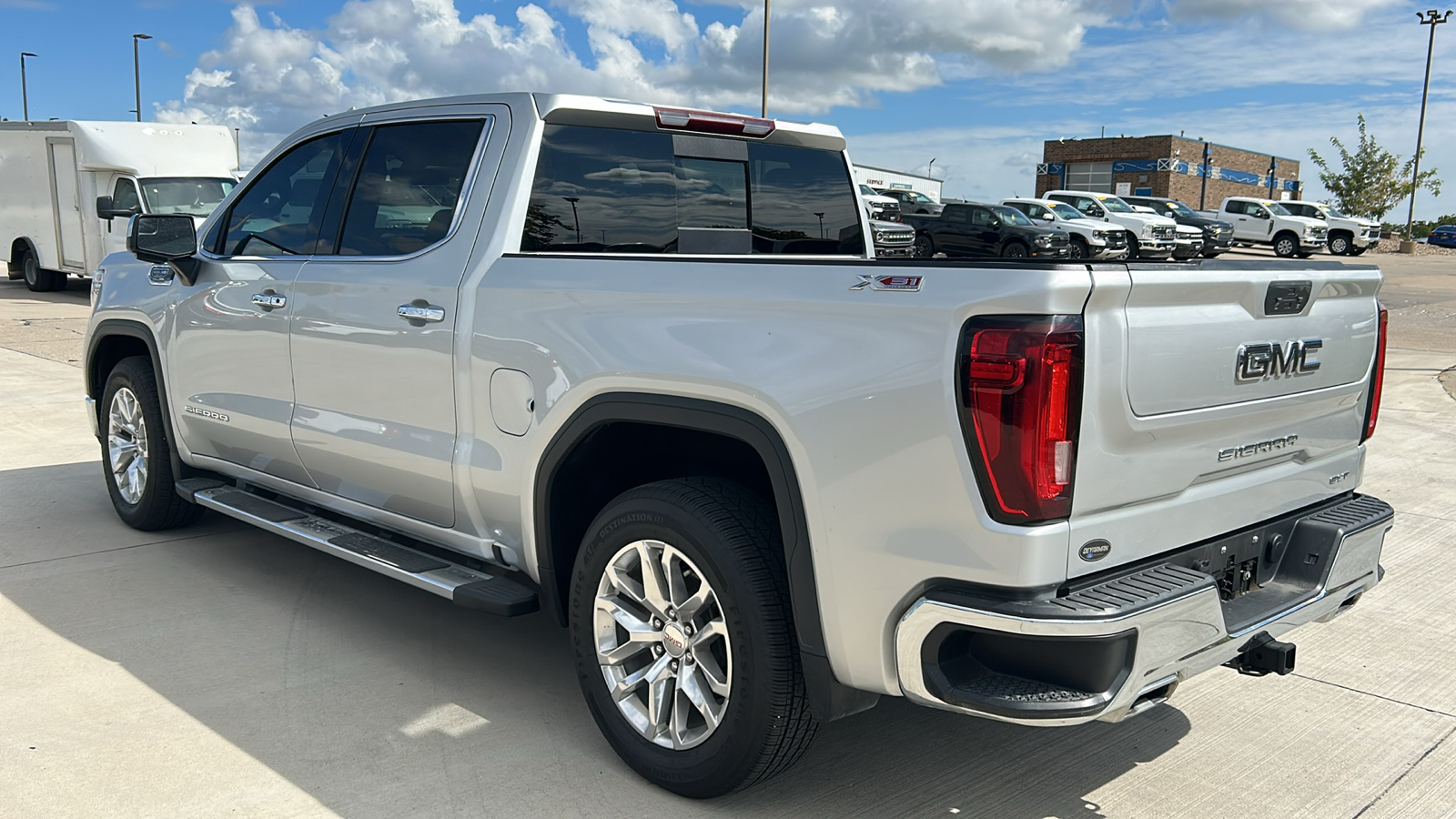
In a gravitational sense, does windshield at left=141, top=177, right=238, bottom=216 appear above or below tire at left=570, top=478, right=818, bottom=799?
above

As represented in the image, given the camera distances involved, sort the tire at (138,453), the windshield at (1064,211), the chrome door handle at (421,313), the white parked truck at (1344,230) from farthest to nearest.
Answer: the white parked truck at (1344,230) < the windshield at (1064,211) < the tire at (138,453) < the chrome door handle at (421,313)

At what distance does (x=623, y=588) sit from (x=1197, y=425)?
1.58 m

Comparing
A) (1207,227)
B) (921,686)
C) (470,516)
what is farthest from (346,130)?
(1207,227)

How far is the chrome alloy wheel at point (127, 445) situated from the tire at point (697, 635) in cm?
322

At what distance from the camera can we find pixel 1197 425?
9.07ft

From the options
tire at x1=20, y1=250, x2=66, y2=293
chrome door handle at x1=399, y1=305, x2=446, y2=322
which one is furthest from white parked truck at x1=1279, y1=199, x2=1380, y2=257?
chrome door handle at x1=399, y1=305, x2=446, y2=322

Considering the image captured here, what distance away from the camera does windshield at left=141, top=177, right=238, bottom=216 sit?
1661 cm

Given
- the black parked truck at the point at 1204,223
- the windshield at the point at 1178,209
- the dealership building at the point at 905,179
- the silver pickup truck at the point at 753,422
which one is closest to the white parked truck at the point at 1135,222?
the black parked truck at the point at 1204,223

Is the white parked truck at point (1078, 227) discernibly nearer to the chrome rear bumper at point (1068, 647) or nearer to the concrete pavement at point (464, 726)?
the concrete pavement at point (464, 726)

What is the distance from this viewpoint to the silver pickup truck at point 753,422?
Answer: 2.53 meters

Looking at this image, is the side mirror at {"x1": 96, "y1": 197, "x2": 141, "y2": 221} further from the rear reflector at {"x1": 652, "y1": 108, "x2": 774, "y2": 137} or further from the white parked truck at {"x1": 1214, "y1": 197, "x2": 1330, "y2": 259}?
the white parked truck at {"x1": 1214, "y1": 197, "x2": 1330, "y2": 259}

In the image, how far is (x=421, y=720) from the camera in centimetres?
375

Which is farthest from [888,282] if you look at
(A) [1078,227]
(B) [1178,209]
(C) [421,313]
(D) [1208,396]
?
(B) [1178,209]

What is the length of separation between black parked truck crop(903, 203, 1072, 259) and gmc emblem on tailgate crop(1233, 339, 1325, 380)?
76.1ft
